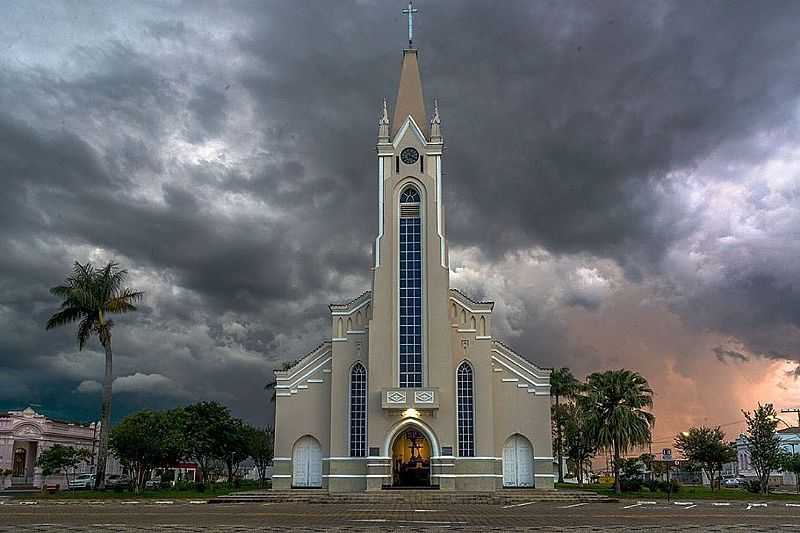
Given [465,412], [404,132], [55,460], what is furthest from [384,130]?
[55,460]

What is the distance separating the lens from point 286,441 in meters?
51.0

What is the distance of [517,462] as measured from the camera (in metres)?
50.2

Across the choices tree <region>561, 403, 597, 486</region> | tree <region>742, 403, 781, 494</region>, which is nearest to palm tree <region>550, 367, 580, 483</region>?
tree <region>561, 403, 597, 486</region>

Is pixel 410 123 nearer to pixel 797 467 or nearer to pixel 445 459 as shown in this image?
pixel 445 459

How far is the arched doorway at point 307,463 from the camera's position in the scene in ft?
167

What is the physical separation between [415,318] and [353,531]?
29.6 metres

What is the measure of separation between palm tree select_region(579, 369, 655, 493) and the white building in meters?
51.8

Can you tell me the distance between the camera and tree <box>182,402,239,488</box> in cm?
6097

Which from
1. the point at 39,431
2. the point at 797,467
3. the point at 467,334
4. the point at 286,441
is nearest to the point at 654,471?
the point at 797,467

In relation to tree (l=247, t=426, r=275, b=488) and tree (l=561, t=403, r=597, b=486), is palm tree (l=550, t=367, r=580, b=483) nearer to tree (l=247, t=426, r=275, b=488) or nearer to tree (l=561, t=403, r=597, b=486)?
tree (l=561, t=403, r=597, b=486)

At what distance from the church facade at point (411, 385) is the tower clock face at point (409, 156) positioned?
70 mm

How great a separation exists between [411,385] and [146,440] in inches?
734

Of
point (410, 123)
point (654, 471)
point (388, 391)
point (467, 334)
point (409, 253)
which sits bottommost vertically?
point (654, 471)

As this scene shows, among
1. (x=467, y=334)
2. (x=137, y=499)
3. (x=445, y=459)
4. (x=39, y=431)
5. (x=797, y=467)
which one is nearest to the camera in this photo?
(x=137, y=499)
